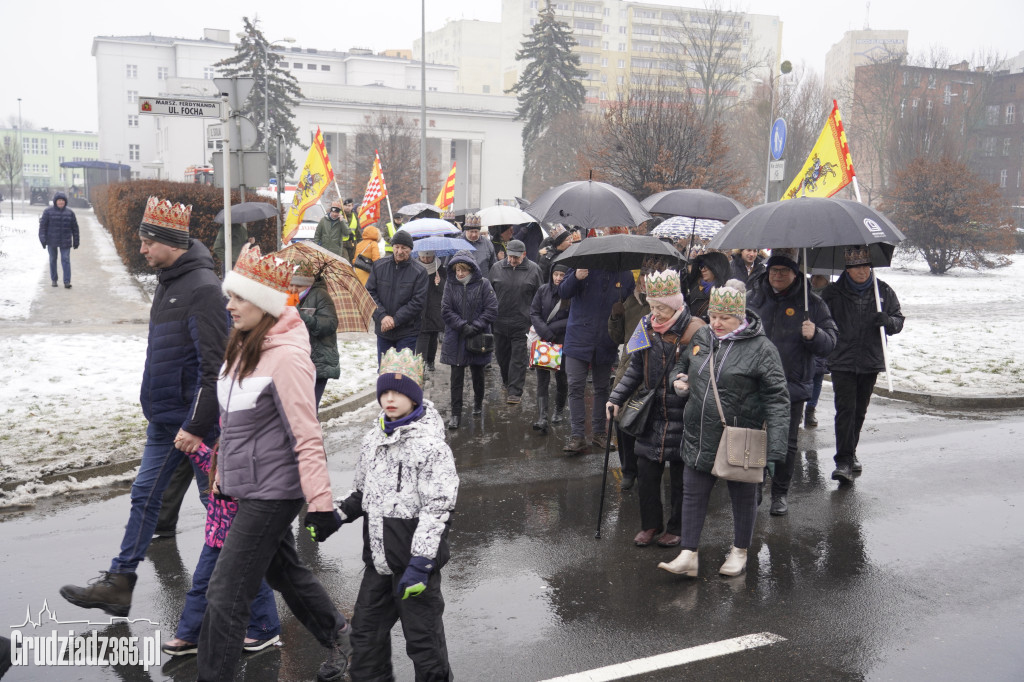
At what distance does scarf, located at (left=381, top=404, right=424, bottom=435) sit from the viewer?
3.93 m

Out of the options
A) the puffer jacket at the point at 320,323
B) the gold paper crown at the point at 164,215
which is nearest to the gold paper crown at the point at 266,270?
the gold paper crown at the point at 164,215

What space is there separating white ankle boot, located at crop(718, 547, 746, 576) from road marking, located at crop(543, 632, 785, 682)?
2.67 ft

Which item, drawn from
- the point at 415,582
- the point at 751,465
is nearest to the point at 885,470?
the point at 751,465

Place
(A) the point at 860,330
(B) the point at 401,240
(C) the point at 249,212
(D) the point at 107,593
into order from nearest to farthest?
(D) the point at 107,593
(A) the point at 860,330
(B) the point at 401,240
(C) the point at 249,212

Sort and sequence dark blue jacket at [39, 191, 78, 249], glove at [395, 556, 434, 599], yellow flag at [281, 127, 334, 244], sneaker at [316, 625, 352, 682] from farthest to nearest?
1. dark blue jacket at [39, 191, 78, 249]
2. yellow flag at [281, 127, 334, 244]
3. sneaker at [316, 625, 352, 682]
4. glove at [395, 556, 434, 599]

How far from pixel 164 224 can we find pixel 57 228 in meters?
15.9

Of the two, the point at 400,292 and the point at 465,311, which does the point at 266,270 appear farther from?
the point at 465,311

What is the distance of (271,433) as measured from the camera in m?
3.99

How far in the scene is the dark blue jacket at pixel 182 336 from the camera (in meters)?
4.88

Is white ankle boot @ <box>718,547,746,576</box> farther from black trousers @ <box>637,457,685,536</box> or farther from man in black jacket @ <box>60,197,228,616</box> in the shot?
man in black jacket @ <box>60,197,228,616</box>

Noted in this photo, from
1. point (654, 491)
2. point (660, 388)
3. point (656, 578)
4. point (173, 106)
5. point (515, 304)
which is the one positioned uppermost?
point (173, 106)

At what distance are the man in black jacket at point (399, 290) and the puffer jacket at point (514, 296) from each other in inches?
53.3

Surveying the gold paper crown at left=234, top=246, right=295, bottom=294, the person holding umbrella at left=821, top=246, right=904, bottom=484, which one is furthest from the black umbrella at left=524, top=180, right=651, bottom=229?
the gold paper crown at left=234, top=246, right=295, bottom=294

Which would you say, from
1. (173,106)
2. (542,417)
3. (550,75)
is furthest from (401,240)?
(550,75)
